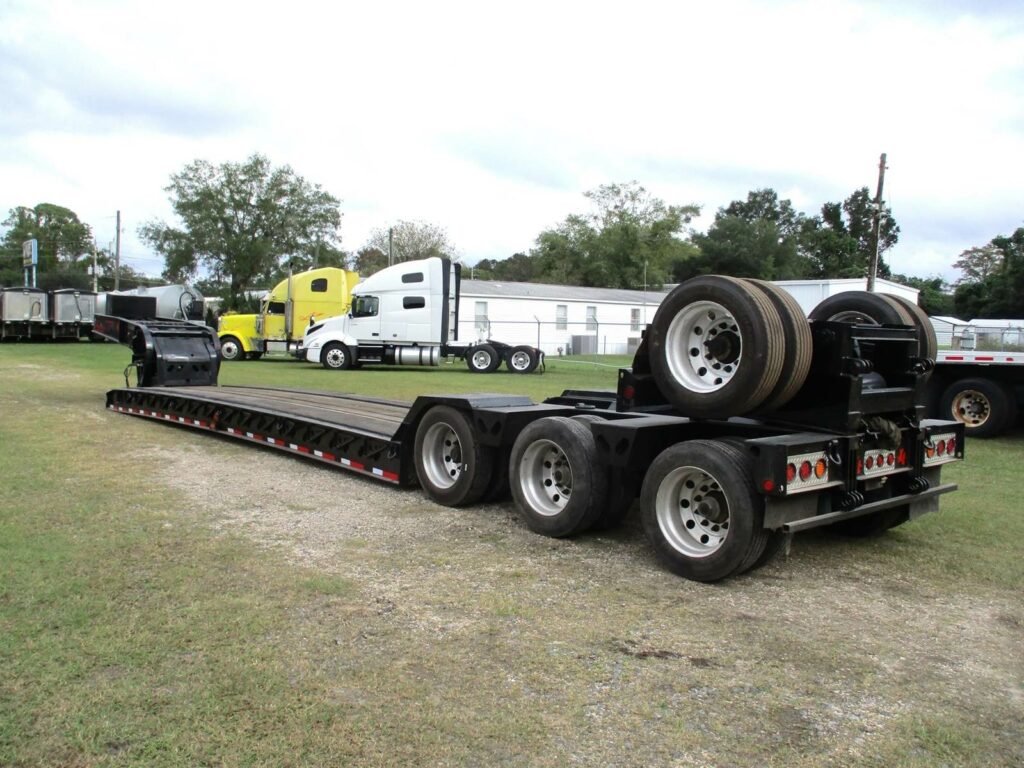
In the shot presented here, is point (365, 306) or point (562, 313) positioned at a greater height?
point (562, 313)

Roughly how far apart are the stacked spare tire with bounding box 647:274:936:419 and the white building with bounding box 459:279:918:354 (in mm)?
34410

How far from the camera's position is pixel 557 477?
612 centimetres

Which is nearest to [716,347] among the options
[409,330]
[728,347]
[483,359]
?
[728,347]

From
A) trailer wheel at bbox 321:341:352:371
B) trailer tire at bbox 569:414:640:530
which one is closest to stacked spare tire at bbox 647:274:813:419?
trailer tire at bbox 569:414:640:530

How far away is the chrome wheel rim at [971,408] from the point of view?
37.4 feet

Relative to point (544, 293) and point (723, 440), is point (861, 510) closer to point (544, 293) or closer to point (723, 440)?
point (723, 440)

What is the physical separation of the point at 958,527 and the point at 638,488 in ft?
9.07

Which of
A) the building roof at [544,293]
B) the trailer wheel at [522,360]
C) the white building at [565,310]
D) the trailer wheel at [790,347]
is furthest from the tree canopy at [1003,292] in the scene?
the trailer wheel at [790,347]

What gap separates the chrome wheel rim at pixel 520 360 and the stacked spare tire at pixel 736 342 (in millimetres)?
20359

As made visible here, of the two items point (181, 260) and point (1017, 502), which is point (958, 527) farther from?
point (181, 260)

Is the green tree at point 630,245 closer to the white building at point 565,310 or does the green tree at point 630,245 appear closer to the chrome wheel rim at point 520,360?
the white building at point 565,310

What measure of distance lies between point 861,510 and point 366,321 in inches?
889

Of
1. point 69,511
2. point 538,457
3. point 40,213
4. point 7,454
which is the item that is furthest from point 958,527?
point 40,213

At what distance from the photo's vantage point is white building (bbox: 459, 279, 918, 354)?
43.2 metres
